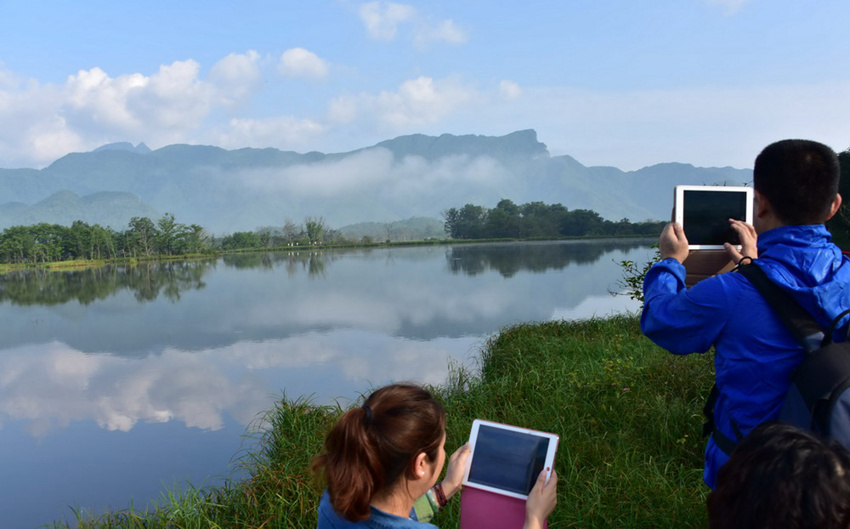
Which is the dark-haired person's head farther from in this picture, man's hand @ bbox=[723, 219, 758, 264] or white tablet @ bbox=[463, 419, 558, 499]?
man's hand @ bbox=[723, 219, 758, 264]

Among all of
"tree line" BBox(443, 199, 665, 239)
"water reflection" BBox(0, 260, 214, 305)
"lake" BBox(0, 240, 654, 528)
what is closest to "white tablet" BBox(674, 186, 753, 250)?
"lake" BBox(0, 240, 654, 528)

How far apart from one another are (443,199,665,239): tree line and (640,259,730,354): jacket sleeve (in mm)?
52171

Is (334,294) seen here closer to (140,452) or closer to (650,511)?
(140,452)

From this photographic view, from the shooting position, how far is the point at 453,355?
755 centimetres

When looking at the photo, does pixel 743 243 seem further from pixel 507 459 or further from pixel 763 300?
pixel 507 459

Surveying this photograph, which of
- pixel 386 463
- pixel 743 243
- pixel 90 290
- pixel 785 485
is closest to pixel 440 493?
pixel 386 463

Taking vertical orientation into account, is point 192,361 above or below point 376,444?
below

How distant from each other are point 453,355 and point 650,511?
16.8 ft

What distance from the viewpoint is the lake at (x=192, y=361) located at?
4613mm

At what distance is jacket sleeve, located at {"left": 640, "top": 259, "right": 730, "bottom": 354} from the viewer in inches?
50.1

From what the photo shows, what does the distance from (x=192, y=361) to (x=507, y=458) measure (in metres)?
8.09

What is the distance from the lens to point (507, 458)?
1.25m

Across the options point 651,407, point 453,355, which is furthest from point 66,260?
point 651,407

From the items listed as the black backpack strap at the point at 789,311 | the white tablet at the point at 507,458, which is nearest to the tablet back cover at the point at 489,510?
the white tablet at the point at 507,458
